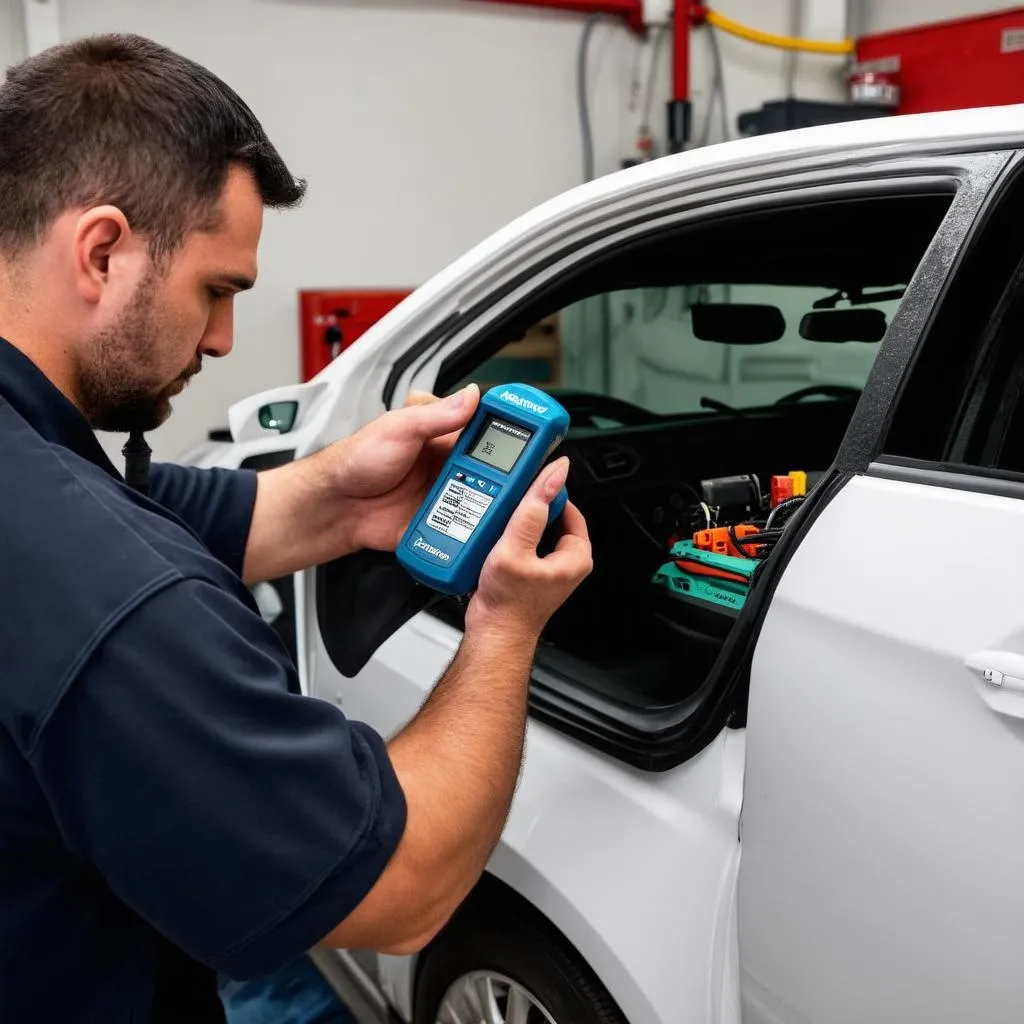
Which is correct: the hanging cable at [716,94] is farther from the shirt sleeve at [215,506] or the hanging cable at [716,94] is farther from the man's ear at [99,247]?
the man's ear at [99,247]

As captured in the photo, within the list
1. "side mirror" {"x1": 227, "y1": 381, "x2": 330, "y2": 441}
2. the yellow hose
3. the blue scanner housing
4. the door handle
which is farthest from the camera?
the yellow hose

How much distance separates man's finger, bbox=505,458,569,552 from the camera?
3.16ft

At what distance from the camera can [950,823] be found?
738 millimetres

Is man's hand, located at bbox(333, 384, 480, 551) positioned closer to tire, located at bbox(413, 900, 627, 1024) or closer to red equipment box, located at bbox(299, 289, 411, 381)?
tire, located at bbox(413, 900, 627, 1024)

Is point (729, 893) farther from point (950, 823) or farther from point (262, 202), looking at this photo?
point (262, 202)

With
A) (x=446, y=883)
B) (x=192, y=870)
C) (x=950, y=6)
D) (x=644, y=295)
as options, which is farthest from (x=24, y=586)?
(x=950, y=6)

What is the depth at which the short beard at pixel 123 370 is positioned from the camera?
89cm

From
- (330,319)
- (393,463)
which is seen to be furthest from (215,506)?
(330,319)

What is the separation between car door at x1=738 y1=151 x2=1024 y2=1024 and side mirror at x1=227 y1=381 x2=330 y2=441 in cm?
104

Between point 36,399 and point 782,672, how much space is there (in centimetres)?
66

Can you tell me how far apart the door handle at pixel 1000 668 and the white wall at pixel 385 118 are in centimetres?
312

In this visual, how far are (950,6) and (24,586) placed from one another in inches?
167

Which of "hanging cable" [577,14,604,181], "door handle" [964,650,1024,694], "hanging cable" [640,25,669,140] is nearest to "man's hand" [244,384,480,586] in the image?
"door handle" [964,650,1024,694]

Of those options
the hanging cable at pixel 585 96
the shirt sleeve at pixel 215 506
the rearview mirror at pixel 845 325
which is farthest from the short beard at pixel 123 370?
the hanging cable at pixel 585 96
